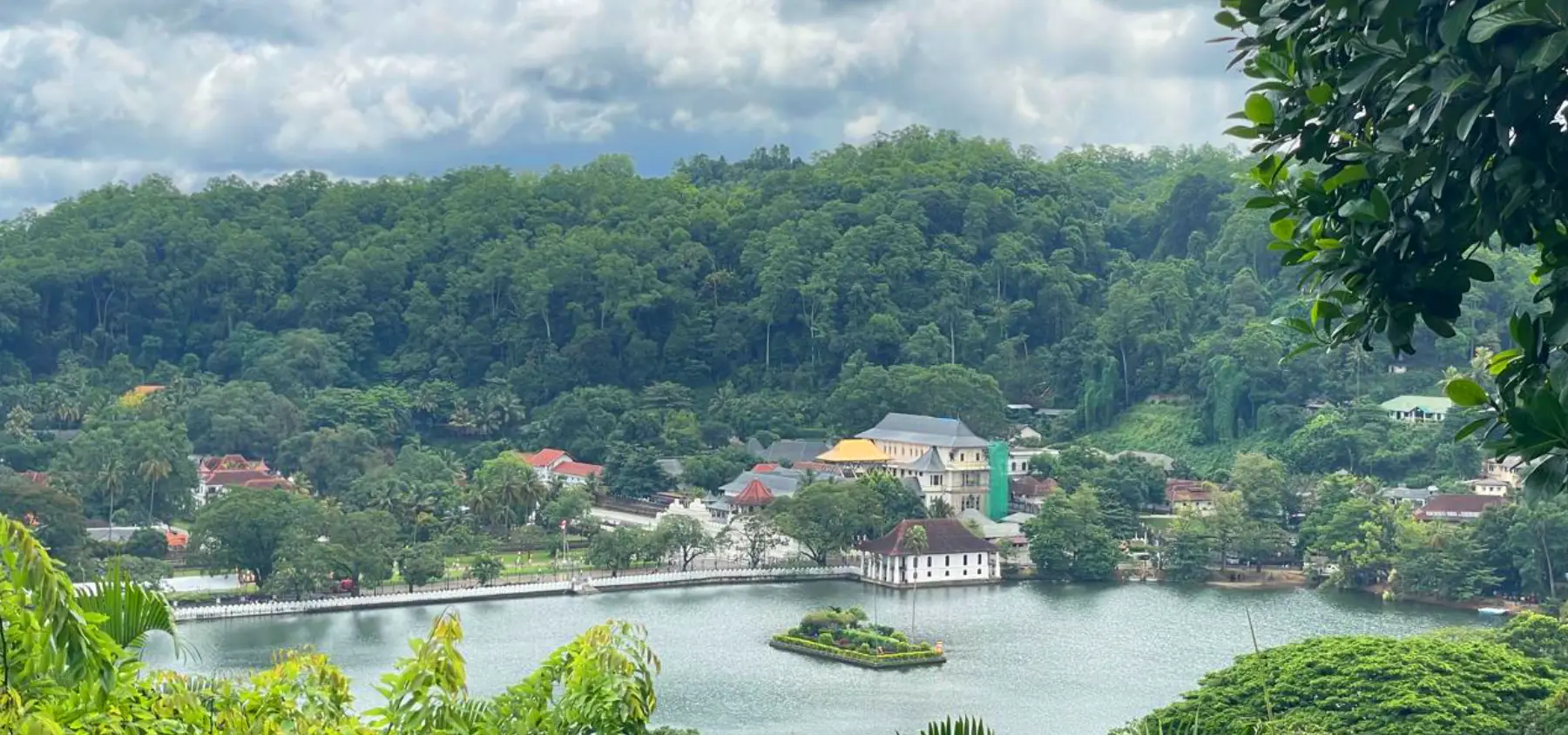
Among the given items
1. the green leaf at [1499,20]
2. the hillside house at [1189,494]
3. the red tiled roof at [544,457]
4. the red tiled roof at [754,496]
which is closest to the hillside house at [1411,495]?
the hillside house at [1189,494]

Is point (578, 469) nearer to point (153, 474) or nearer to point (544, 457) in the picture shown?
point (544, 457)

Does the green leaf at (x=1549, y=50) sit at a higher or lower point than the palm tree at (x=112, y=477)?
lower

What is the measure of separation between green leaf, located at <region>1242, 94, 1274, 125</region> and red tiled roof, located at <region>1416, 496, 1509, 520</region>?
84.9 ft

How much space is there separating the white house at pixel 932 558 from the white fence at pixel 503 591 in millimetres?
755

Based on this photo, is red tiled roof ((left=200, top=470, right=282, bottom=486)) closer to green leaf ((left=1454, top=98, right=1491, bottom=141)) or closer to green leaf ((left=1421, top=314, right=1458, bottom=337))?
green leaf ((left=1421, top=314, right=1458, bottom=337))

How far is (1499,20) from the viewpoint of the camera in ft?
5.81

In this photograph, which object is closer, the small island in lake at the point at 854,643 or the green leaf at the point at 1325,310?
the green leaf at the point at 1325,310

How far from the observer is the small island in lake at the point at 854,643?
1972cm

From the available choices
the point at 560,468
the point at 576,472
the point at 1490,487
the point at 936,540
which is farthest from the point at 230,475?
the point at 1490,487

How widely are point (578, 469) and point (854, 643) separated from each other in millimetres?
12905

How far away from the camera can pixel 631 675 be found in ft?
13.3

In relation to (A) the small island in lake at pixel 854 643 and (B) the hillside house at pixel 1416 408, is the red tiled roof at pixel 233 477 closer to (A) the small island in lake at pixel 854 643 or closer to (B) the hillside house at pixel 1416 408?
(A) the small island in lake at pixel 854 643

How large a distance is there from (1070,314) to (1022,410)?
3687 millimetres

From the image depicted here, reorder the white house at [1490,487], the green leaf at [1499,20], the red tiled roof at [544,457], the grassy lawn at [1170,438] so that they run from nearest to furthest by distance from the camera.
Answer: the green leaf at [1499,20] → the white house at [1490,487] → the red tiled roof at [544,457] → the grassy lawn at [1170,438]
